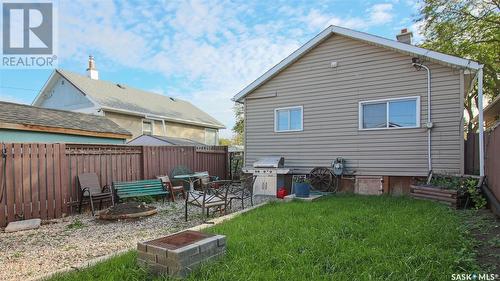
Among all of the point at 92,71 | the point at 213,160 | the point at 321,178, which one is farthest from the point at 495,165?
the point at 92,71

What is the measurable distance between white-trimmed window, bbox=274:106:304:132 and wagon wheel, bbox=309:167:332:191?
1.52 metres

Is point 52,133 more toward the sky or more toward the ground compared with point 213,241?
more toward the sky

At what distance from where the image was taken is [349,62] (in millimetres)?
9445

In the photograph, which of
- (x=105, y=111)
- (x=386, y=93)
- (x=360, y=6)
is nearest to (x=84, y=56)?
(x=105, y=111)

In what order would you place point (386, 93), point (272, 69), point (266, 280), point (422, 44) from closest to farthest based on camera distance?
point (266, 280) → point (386, 93) → point (272, 69) → point (422, 44)

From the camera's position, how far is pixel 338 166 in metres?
9.26

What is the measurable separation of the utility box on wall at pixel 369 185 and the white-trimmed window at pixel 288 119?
8.22 feet

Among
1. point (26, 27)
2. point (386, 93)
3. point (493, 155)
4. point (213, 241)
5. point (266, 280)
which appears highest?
point (26, 27)

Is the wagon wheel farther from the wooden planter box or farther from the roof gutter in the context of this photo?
the roof gutter

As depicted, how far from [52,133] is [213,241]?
8.19m

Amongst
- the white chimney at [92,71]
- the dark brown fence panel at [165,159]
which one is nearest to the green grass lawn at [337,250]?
the dark brown fence panel at [165,159]

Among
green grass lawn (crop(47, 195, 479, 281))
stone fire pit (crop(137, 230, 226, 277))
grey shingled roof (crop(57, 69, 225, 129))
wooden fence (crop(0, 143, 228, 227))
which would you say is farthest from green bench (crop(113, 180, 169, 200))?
grey shingled roof (crop(57, 69, 225, 129))

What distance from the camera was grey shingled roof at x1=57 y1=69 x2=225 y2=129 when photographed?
16.3m

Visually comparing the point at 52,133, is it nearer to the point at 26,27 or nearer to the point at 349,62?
the point at 26,27
